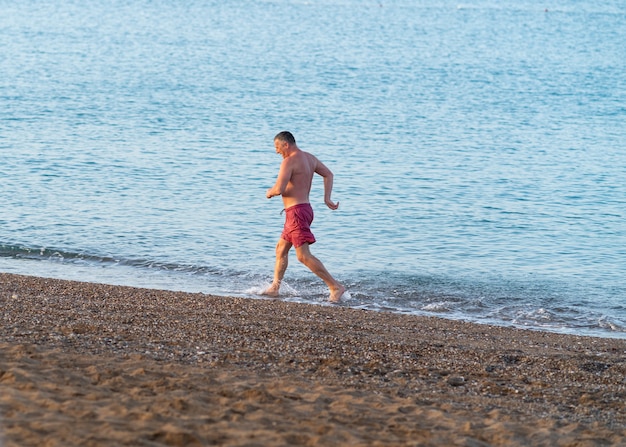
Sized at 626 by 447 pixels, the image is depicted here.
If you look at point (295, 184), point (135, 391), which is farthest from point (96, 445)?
point (295, 184)

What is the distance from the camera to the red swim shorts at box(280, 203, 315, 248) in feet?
32.3

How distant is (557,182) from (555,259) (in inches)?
252

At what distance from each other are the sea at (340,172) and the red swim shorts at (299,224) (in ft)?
2.48

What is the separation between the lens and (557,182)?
62.3 ft

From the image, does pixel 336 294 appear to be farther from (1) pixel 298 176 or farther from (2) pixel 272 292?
(1) pixel 298 176

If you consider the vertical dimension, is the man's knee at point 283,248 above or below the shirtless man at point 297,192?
below

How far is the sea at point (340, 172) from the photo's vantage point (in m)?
11.5

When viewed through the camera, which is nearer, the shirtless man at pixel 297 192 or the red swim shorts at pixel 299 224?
the shirtless man at pixel 297 192

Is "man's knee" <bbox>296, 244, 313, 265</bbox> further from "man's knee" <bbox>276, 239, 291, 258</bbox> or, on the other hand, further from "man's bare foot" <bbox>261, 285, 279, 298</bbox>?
"man's bare foot" <bbox>261, 285, 279, 298</bbox>

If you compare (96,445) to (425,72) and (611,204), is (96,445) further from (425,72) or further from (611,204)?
(425,72)

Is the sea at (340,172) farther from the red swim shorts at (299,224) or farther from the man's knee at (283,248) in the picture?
the red swim shorts at (299,224)

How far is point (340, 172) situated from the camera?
19.2 metres

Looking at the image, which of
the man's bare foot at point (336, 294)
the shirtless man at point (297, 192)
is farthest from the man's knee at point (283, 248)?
the man's bare foot at point (336, 294)

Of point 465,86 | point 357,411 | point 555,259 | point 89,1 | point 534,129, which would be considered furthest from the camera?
point 89,1
